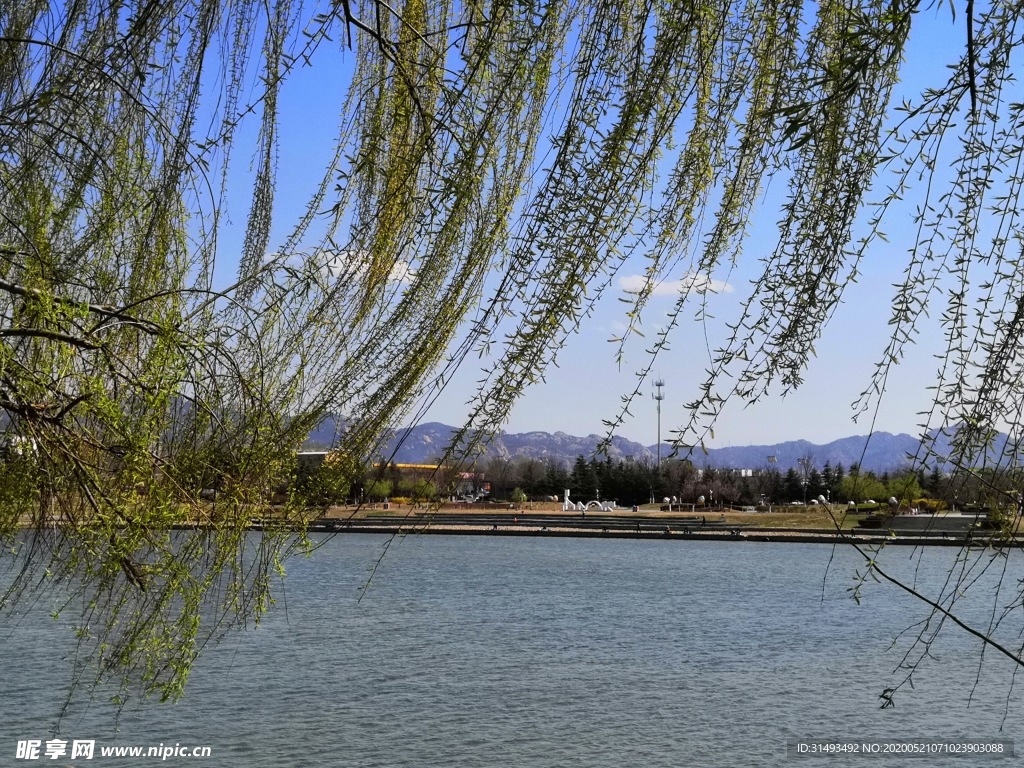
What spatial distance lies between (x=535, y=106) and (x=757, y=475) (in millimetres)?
68766

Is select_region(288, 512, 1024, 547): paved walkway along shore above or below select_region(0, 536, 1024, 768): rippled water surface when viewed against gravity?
above

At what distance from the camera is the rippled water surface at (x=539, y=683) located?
1052cm

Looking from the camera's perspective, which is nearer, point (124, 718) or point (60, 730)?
point (60, 730)

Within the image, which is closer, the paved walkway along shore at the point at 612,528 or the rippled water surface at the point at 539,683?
the rippled water surface at the point at 539,683

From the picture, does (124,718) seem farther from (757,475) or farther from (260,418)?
(757,475)

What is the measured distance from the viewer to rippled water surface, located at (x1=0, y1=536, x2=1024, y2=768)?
34.5ft

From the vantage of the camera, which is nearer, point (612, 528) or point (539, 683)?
point (539, 683)

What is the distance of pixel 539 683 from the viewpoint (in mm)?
13578

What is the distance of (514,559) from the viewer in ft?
106

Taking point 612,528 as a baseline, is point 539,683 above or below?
below

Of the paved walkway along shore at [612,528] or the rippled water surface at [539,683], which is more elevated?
the paved walkway along shore at [612,528]

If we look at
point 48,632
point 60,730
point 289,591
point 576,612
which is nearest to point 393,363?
point 60,730

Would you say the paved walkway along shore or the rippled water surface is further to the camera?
the paved walkway along shore

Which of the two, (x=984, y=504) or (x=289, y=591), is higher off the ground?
(x=984, y=504)
